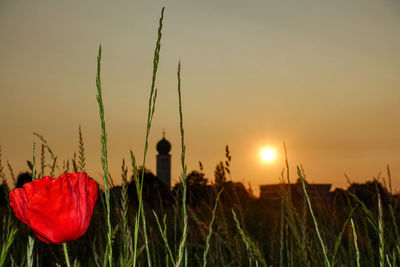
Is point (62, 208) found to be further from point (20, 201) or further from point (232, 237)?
point (232, 237)

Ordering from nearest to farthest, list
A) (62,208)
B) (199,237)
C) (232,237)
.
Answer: (62,208) < (232,237) < (199,237)

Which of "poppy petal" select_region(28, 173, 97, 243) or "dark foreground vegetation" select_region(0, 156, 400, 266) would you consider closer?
"poppy petal" select_region(28, 173, 97, 243)

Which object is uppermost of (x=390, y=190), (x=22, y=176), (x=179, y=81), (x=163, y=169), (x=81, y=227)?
(x=163, y=169)

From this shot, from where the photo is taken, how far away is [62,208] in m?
0.96

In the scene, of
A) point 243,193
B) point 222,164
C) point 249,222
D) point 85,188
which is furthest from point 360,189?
point 85,188

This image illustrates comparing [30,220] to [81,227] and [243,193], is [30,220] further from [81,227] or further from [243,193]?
[243,193]

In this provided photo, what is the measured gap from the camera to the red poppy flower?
96 centimetres

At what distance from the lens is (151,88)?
77 centimetres

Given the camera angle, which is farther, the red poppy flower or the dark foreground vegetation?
the dark foreground vegetation

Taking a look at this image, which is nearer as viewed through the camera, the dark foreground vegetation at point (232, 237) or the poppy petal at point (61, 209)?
the poppy petal at point (61, 209)

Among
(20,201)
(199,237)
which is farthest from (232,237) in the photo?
(199,237)

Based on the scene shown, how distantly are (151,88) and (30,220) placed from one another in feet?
1.47

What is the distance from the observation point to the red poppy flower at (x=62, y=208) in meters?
0.96

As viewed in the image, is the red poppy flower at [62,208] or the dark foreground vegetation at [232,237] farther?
the dark foreground vegetation at [232,237]
